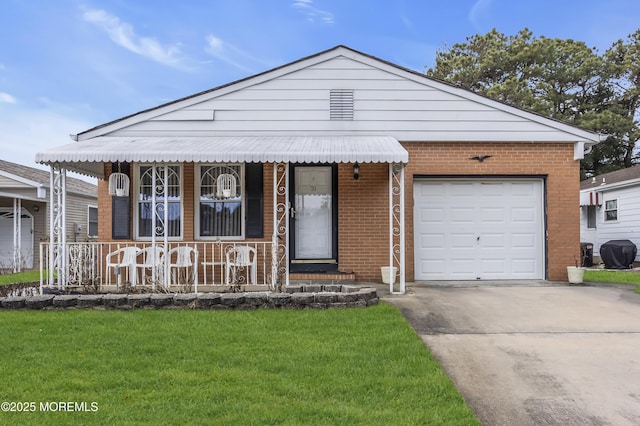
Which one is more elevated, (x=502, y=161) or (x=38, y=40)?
(x=38, y=40)

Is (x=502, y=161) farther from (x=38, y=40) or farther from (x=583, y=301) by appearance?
(x=38, y=40)

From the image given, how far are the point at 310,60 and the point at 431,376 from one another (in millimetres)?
7556

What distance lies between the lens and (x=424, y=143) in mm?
9828

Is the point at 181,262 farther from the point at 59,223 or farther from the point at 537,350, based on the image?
the point at 537,350

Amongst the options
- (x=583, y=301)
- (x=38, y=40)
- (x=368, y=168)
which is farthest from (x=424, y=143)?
(x=38, y=40)

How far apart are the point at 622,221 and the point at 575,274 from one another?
929 cm

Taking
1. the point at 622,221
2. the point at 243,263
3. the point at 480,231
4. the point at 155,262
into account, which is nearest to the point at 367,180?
the point at 480,231

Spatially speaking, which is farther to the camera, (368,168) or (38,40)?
(38,40)

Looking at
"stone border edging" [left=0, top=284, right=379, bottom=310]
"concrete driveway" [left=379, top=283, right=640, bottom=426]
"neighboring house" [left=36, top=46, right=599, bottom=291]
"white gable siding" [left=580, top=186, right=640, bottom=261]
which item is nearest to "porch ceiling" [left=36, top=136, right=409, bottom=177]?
"neighboring house" [left=36, top=46, right=599, bottom=291]

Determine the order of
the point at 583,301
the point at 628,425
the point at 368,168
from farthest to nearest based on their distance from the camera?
1. the point at 368,168
2. the point at 583,301
3. the point at 628,425

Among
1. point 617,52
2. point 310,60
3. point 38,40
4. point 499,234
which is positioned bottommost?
point 499,234

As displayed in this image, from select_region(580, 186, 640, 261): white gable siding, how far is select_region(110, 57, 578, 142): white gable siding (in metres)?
8.68

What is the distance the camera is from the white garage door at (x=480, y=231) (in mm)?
9953

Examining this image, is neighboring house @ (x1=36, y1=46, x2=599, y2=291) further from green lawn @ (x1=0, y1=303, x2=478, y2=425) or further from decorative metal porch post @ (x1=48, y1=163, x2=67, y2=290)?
green lawn @ (x1=0, y1=303, x2=478, y2=425)
